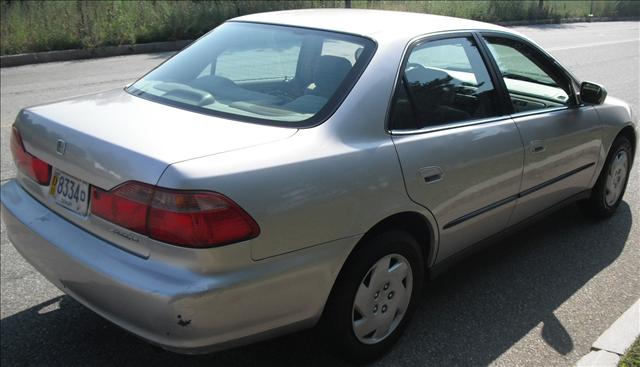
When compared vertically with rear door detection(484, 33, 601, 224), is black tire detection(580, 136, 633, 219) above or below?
below

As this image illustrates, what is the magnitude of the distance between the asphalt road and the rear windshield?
1188 millimetres

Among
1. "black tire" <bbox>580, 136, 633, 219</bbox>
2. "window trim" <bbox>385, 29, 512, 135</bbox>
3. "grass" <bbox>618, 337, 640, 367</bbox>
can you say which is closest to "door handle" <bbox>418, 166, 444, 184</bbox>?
"window trim" <bbox>385, 29, 512, 135</bbox>

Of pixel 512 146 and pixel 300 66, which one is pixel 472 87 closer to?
pixel 512 146

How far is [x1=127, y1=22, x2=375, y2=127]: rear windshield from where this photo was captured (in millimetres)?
2967

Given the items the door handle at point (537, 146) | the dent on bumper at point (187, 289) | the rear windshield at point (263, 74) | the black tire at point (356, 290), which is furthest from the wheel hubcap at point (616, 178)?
the dent on bumper at point (187, 289)

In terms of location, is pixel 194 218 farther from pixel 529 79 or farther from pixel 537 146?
pixel 529 79

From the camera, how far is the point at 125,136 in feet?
8.69

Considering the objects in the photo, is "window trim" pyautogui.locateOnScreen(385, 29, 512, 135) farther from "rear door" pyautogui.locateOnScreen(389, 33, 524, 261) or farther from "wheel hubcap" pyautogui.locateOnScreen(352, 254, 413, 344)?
"wheel hubcap" pyautogui.locateOnScreen(352, 254, 413, 344)

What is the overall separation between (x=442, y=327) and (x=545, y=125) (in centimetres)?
144

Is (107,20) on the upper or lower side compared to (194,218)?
lower

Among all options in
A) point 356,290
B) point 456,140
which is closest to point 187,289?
point 356,290

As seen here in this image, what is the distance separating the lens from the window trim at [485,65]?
10.1 feet

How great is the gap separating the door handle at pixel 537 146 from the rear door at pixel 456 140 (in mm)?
150

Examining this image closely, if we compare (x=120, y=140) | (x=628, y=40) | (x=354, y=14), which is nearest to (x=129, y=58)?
(x=354, y=14)
